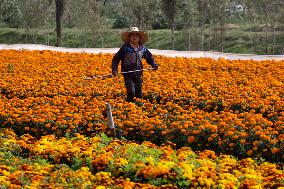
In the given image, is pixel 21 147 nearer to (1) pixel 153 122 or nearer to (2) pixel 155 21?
(1) pixel 153 122

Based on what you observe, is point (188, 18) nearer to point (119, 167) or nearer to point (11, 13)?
point (11, 13)

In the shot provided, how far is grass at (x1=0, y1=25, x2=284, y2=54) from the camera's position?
33.3m

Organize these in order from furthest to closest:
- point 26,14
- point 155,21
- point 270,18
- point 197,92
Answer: point 155,21, point 26,14, point 270,18, point 197,92

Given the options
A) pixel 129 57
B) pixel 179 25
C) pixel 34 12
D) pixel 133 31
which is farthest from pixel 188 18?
pixel 133 31

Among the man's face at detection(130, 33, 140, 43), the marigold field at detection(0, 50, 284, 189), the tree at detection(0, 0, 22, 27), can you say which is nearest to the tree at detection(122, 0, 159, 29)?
the tree at detection(0, 0, 22, 27)

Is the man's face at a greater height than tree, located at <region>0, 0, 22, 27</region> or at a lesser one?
lesser

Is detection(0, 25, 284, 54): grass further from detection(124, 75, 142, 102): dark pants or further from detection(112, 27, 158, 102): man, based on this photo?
detection(112, 27, 158, 102): man

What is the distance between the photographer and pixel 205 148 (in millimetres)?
7582

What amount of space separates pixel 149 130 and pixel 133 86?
2113 mm

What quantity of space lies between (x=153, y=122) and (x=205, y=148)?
992mm

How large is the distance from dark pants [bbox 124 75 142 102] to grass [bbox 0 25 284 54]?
874 inches

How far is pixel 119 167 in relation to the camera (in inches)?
251

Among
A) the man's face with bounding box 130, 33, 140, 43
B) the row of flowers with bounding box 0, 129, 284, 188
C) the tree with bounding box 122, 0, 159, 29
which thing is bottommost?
the row of flowers with bounding box 0, 129, 284, 188

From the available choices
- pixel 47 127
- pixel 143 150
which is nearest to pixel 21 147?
pixel 47 127
